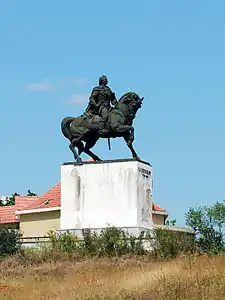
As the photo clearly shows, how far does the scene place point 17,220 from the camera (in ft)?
168

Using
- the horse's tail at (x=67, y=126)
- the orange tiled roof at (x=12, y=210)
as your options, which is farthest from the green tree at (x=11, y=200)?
the horse's tail at (x=67, y=126)

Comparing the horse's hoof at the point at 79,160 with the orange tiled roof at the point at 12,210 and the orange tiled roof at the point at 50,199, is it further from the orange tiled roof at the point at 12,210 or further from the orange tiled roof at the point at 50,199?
the orange tiled roof at the point at 12,210

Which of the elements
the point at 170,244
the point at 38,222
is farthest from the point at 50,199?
the point at 170,244

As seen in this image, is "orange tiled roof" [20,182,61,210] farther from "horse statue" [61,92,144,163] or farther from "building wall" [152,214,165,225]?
"horse statue" [61,92,144,163]

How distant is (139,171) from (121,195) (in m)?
1.15

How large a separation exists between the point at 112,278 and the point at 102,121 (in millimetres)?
10522

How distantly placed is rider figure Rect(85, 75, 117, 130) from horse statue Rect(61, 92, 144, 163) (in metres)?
0.25

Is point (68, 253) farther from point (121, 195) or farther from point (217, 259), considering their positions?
point (217, 259)

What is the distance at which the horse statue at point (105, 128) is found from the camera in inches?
1350

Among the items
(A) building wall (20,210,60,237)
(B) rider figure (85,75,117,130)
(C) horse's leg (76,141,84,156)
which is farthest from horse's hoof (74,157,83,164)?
(A) building wall (20,210,60,237)

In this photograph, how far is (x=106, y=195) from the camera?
34.6 meters

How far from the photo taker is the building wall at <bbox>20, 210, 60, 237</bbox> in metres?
44.1

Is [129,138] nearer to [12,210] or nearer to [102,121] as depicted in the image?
[102,121]

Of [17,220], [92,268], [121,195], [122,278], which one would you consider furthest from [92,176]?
[17,220]
